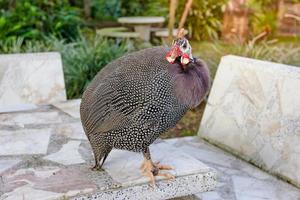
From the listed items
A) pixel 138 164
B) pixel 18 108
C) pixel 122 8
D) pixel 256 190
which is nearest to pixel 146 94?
pixel 138 164

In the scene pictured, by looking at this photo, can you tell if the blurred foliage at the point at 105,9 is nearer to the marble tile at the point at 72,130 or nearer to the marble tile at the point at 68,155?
the marble tile at the point at 72,130

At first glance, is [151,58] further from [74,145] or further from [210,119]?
[210,119]

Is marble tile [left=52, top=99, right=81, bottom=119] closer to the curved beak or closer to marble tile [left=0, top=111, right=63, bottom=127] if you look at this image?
marble tile [left=0, top=111, right=63, bottom=127]

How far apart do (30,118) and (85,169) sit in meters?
1.05

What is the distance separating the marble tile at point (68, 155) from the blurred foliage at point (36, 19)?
372cm

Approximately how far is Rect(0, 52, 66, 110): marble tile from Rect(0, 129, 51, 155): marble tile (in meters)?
0.74

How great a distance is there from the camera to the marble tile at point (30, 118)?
3062 mm

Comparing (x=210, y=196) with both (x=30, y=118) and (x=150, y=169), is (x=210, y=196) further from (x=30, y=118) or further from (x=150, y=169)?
(x=30, y=118)

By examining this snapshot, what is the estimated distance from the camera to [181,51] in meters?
1.95

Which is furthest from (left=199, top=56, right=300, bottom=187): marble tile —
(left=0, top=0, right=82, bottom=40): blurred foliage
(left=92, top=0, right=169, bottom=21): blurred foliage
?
(left=92, top=0, right=169, bottom=21): blurred foliage

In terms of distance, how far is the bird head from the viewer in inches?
76.5

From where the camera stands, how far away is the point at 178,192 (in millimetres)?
2141

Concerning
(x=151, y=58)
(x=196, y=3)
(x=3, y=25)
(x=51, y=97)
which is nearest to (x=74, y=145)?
(x=151, y=58)

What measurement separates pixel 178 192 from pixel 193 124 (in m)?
2.39
